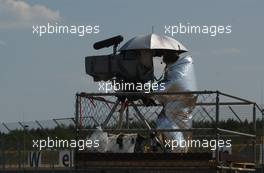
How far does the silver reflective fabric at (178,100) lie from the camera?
13.1 meters

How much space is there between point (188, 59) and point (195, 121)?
1027 millimetres

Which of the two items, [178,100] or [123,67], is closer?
[178,100]

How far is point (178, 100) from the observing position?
1303 centimetres

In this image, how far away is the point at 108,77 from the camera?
13.3 metres

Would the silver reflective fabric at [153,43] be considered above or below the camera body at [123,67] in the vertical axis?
above

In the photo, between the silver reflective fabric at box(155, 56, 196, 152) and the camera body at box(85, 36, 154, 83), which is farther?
the camera body at box(85, 36, 154, 83)

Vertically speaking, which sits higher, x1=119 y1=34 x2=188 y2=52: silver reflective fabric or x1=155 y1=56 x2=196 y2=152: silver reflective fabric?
x1=119 y1=34 x2=188 y2=52: silver reflective fabric

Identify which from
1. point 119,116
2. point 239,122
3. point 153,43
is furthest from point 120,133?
point 239,122

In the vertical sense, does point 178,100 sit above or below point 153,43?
below

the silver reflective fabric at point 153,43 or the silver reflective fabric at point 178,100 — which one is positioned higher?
the silver reflective fabric at point 153,43

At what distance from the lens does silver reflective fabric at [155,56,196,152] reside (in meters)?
13.1

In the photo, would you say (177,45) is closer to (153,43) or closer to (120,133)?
(153,43)

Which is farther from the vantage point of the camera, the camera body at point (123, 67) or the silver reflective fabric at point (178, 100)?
the camera body at point (123, 67)

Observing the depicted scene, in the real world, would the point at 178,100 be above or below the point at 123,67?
below
